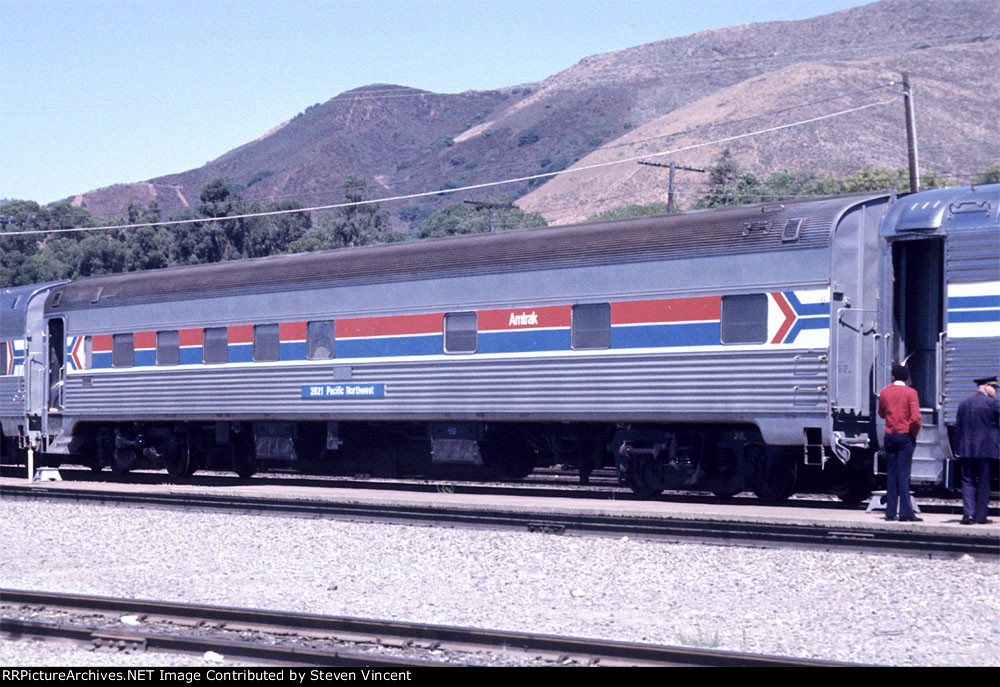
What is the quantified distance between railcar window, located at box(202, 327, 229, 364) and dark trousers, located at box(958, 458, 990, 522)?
13.1m

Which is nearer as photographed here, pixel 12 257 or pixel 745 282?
pixel 745 282

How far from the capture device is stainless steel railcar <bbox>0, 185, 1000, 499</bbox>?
1467cm

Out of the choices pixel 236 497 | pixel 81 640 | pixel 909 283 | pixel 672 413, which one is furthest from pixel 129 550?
pixel 909 283

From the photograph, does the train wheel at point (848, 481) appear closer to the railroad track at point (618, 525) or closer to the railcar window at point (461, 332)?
the railroad track at point (618, 525)

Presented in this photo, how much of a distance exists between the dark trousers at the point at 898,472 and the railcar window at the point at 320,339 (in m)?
9.72

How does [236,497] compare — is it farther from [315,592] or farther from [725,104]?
[725,104]

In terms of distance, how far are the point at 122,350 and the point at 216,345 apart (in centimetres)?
279

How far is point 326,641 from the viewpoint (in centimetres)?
828

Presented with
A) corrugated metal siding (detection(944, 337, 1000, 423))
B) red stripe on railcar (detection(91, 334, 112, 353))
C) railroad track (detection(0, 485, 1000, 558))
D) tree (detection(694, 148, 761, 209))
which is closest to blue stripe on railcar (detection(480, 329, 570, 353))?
railroad track (detection(0, 485, 1000, 558))

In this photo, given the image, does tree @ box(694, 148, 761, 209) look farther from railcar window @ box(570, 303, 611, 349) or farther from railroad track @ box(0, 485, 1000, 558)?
railroad track @ box(0, 485, 1000, 558)

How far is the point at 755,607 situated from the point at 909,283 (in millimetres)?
6845

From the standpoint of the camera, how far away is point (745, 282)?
50.9ft

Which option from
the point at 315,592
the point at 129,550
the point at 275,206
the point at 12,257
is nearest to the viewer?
the point at 315,592

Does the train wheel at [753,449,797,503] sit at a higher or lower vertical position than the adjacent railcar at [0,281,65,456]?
lower
